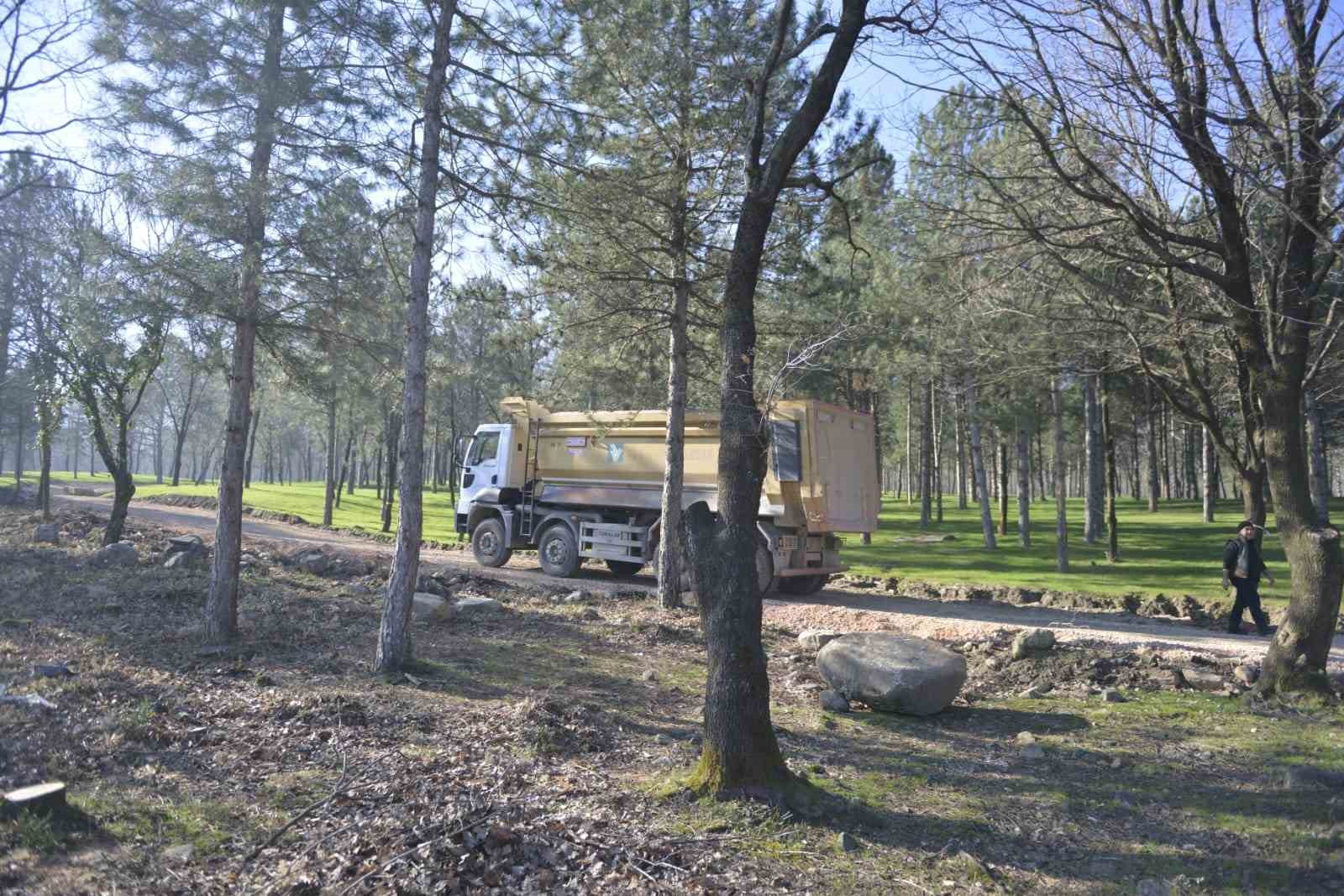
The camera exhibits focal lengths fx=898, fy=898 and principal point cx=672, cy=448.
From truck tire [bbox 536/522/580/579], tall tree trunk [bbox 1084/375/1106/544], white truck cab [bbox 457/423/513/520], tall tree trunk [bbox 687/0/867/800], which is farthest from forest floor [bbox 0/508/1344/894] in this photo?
tall tree trunk [bbox 1084/375/1106/544]

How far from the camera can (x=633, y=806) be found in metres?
5.35

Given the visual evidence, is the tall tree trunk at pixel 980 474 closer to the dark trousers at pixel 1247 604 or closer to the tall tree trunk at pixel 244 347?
the dark trousers at pixel 1247 604

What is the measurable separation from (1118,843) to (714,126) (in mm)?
10314

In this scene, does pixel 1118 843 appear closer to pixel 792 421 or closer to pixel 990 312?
pixel 990 312

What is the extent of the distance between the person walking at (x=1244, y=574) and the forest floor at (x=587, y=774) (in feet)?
6.21

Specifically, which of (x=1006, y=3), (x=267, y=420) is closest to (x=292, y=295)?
(x=1006, y=3)

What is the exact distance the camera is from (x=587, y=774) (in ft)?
20.1

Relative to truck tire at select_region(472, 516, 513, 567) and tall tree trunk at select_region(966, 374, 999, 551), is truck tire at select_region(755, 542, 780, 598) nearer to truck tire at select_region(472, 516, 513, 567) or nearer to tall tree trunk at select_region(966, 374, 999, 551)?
truck tire at select_region(472, 516, 513, 567)

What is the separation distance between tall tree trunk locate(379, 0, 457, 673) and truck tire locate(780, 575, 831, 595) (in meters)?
9.65

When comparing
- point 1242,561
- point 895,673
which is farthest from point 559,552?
point 1242,561

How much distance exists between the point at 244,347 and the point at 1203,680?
36.1ft

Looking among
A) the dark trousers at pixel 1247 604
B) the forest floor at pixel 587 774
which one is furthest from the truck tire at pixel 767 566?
the dark trousers at pixel 1247 604

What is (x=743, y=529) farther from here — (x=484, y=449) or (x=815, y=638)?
(x=484, y=449)

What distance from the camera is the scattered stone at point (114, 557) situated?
591 inches
